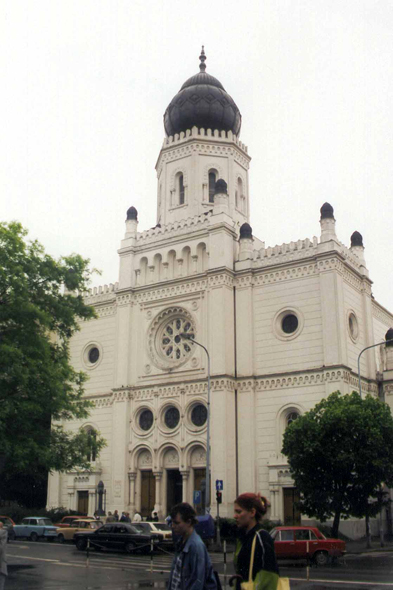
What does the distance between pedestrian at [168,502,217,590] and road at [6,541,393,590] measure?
1034 centimetres

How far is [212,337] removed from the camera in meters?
40.4

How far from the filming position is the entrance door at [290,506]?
36.2 metres

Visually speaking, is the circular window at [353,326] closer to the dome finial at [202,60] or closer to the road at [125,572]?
the road at [125,572]

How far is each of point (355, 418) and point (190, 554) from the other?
2426 cm

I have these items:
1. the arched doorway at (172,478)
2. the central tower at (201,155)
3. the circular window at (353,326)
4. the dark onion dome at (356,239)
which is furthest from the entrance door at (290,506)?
the central tower at (201,155)

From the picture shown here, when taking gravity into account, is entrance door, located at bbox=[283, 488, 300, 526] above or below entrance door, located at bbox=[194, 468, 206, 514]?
below

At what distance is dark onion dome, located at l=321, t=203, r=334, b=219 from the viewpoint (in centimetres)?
4016

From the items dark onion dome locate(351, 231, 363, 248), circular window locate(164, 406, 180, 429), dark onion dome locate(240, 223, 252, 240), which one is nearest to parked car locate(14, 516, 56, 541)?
circular window locate(164, 406, 180, 429)

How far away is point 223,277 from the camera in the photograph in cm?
4150

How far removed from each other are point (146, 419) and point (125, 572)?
2367 centimetres

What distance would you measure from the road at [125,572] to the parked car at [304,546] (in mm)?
466

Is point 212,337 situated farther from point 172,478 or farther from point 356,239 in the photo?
point 356,239

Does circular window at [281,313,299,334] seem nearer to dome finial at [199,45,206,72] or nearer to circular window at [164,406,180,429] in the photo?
circular window at [164,406,180,429]

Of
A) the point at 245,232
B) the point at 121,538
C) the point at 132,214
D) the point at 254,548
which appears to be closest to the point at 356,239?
the point at 245,232
